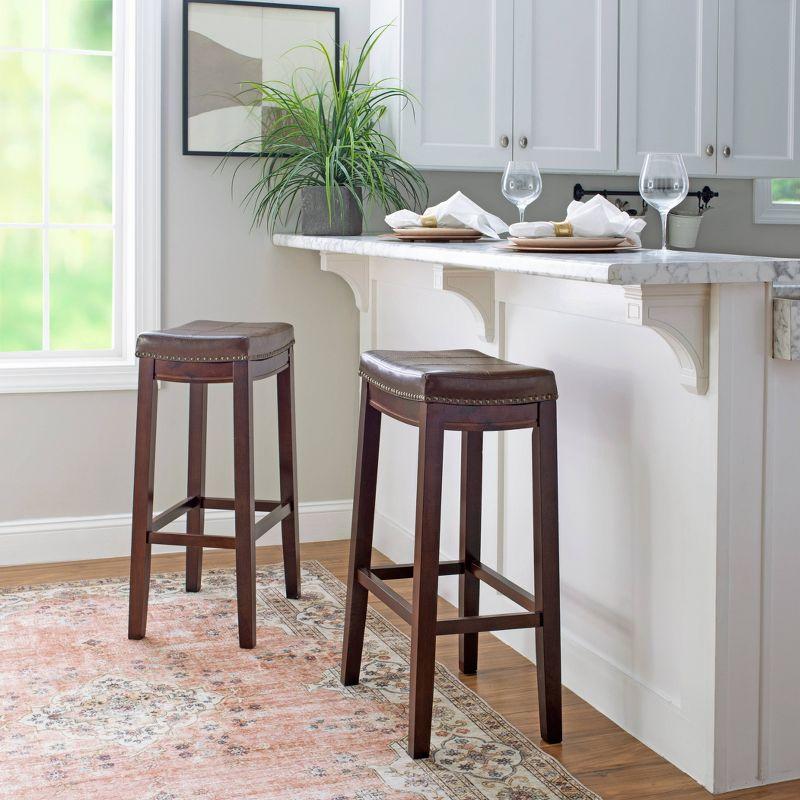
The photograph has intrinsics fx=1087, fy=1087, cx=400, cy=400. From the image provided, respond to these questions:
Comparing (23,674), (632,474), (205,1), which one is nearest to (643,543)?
(632,474)

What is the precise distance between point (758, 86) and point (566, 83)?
0.74 m

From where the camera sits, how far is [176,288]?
3.64 meters

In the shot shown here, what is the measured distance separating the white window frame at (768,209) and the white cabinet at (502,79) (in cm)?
73

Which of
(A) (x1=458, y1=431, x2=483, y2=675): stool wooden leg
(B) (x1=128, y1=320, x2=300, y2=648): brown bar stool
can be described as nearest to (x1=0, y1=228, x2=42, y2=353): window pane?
(B) (x1=128, y1=320, x2=300, y2=648): brown bar stool

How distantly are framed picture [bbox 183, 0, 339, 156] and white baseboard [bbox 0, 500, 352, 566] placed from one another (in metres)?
1.26

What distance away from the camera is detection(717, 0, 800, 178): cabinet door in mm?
3738

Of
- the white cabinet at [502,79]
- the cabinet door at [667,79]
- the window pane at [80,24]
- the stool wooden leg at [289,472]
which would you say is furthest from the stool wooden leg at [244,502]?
the cabinet door at [667,79]

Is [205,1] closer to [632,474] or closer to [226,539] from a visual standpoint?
[226,539]

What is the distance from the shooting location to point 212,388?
12.1 feet

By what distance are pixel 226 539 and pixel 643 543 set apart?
1.13 metres

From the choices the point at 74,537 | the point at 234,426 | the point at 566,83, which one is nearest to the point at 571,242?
the point at 234,426

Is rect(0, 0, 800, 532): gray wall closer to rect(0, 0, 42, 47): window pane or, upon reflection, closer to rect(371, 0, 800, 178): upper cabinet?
rect(371, 0, 800, 178): upper cabinet

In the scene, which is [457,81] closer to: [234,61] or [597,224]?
[234,61]

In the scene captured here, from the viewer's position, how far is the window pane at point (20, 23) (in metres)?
3.50
